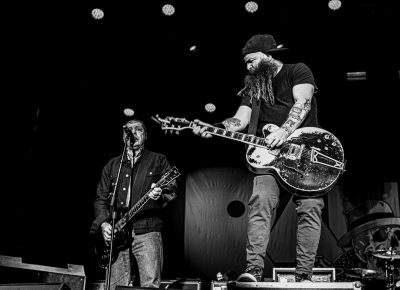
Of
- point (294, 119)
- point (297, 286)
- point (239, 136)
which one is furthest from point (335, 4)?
point (297, 286)

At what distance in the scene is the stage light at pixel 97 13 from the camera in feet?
17.8

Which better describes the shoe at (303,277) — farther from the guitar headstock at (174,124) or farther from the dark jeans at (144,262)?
the guitar headstock at (174,124)

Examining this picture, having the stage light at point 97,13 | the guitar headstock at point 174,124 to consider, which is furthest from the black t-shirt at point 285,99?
the stage light at point 97,13

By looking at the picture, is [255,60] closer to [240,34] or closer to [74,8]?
[240,34]

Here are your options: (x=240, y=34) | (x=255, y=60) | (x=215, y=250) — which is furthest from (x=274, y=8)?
(x=215, y=250)

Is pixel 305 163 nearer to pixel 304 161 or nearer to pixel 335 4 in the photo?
pixel 304 161

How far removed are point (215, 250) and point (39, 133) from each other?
10.6 ft

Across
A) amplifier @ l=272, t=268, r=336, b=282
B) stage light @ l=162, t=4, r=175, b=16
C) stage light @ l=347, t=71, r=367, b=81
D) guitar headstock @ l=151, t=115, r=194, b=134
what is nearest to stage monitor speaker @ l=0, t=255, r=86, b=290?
guitar headstock @ l=151, t=115, r=194, b=134

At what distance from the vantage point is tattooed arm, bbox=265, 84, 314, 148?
362cm

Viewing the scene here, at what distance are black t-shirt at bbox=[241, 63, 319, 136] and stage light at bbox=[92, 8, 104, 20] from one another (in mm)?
2555

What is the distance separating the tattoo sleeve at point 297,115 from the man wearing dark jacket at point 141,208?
4.82 ft

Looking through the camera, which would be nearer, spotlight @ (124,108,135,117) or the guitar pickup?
the guitar pickup

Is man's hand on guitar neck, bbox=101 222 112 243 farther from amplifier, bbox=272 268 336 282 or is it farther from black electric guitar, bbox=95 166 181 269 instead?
amplifier, bbox=272 268 336 282

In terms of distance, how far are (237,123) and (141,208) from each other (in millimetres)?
1374
